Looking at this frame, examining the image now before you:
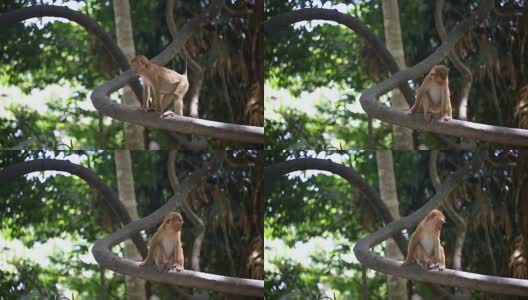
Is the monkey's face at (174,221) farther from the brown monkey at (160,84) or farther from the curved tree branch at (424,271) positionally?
the curved tree branch at (424,271)

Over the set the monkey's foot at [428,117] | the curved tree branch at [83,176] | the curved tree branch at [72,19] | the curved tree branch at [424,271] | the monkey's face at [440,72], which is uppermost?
the curved tree branch at [72,19]

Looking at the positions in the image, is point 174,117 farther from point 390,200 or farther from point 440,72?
point 440,72

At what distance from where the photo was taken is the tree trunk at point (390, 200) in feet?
26.6

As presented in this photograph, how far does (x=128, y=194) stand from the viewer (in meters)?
8.05

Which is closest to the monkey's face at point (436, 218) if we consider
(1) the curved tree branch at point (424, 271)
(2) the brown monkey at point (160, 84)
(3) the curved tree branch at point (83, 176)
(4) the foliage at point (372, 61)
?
(1) the curved tree branch at point (424, 271)

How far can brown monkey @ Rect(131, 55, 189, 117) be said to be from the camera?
7757 millimetres

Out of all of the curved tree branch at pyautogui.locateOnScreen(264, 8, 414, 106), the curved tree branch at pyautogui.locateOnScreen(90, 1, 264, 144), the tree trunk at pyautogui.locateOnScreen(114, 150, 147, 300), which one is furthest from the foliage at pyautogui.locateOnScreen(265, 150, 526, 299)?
the tree trunk at pyautogui.locateOnScreen(114, 150, 147, 300)

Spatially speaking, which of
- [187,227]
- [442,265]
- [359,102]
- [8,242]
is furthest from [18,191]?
[442,265]

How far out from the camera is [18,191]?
809 cm

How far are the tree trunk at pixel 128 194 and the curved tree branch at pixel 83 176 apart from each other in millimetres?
45

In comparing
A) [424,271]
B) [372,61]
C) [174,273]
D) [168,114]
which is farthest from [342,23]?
[174,273]

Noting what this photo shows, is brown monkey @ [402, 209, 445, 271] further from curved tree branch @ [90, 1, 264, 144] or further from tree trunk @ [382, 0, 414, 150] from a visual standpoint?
curved tree branch @ [90, 1, 264, 144]

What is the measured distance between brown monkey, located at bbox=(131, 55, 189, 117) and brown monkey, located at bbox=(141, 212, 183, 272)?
2.47 feet

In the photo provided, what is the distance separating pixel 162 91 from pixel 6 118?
1.18 metres
